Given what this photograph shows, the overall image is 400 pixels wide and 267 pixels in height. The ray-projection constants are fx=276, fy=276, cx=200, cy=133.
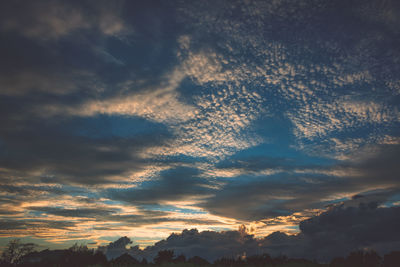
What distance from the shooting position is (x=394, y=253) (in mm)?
69688

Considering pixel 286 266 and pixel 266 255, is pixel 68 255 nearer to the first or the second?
pixel 266 255

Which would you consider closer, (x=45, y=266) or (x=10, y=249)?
(x=45, y=266)

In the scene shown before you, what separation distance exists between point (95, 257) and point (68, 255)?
8.73m

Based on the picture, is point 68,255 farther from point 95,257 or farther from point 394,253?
point 394,253

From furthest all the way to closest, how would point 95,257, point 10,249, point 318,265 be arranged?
1. point 10,249
2. point 95,257
3. point 318,265

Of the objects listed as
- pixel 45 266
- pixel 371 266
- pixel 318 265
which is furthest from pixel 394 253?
pixel 45 266

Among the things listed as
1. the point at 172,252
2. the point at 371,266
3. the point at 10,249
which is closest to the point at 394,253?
the point at 371,266

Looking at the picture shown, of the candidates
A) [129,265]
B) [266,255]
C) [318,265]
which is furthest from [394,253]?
[129,265]

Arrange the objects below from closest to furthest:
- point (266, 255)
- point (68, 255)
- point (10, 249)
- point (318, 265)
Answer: point (318, 265) → point (266, 255) → point (68, 255) → point (10, 249)

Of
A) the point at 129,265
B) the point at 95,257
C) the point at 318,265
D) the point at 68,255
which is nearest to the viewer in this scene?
the point at 318,265

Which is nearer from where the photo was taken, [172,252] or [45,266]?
[45,266]

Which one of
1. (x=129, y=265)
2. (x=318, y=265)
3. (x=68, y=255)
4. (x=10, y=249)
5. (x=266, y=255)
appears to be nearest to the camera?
(x=318, y=265)

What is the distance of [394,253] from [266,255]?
35.7 meters

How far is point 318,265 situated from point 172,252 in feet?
176
